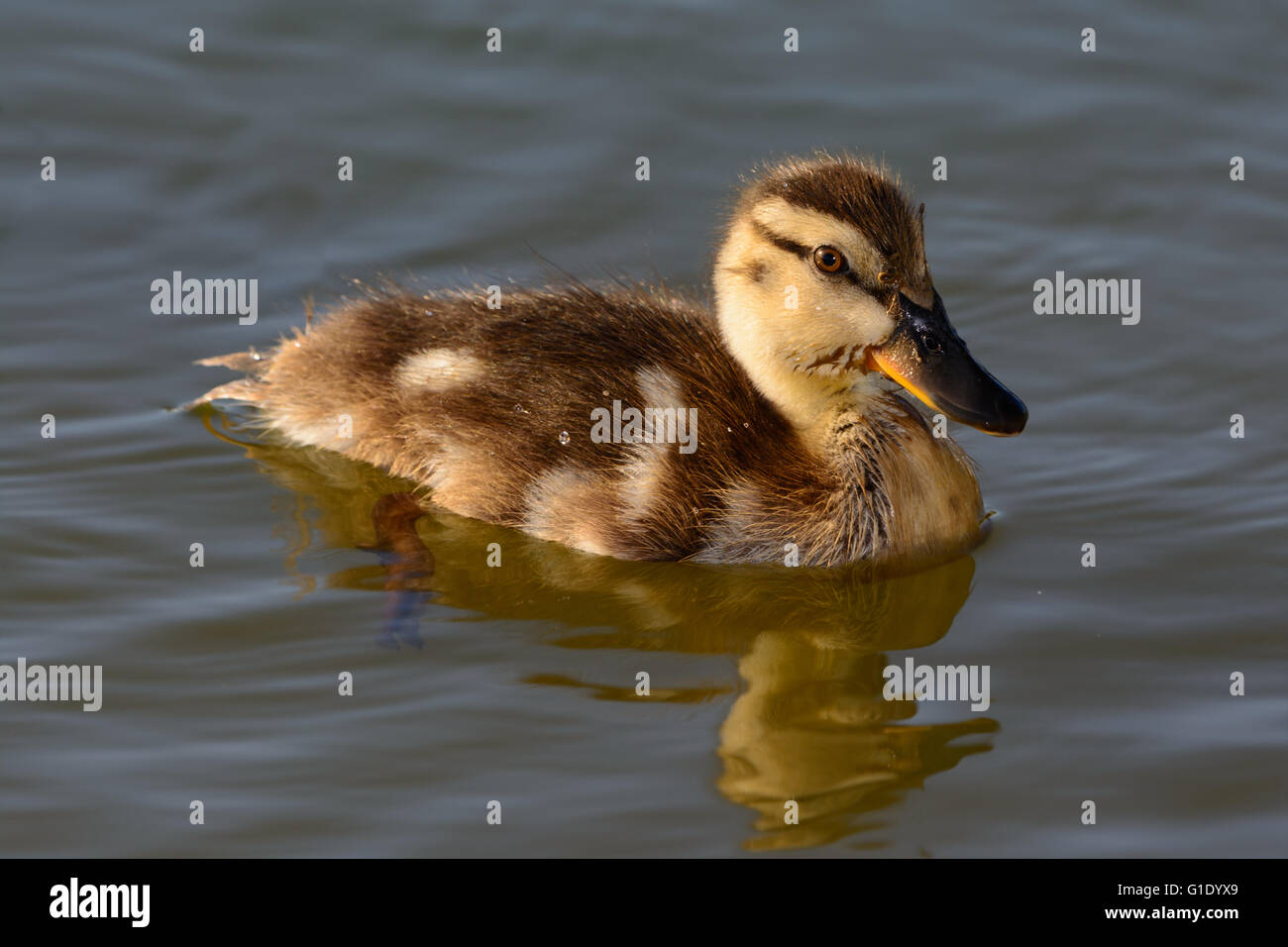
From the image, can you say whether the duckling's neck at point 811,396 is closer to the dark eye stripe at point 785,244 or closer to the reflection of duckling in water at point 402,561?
the dark eye stripe at point 785,244

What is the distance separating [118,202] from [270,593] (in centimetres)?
301

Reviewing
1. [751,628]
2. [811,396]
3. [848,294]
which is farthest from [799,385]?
[751,628]

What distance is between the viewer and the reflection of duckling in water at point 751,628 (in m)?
4.58

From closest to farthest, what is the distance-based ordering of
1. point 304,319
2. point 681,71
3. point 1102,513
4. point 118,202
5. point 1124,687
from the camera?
1. point 1124,687
2. point 1102,513
3. point 304,319
4. point 118,202
5. point 681,71

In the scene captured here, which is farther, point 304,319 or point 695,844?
point 304,319

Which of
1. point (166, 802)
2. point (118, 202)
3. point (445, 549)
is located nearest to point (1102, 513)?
point (445, 549)

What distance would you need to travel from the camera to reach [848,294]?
541 centimetres

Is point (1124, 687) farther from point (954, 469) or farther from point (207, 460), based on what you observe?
point (207, 460)

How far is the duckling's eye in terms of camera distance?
17.7 feet

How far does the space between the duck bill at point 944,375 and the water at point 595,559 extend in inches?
19.8

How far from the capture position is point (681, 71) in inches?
332

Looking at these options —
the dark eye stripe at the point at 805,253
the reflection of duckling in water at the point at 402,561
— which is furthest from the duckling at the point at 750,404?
the reflection of duckling in water at the point at 402,561

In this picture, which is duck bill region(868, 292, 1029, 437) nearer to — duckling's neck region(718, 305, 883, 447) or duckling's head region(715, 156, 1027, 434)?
duckling's head region(715, 156, 1027, 434)

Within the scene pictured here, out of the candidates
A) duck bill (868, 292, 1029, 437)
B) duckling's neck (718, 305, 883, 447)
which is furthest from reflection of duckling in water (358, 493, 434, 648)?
duck bill (868, 292, 1029, 437)
